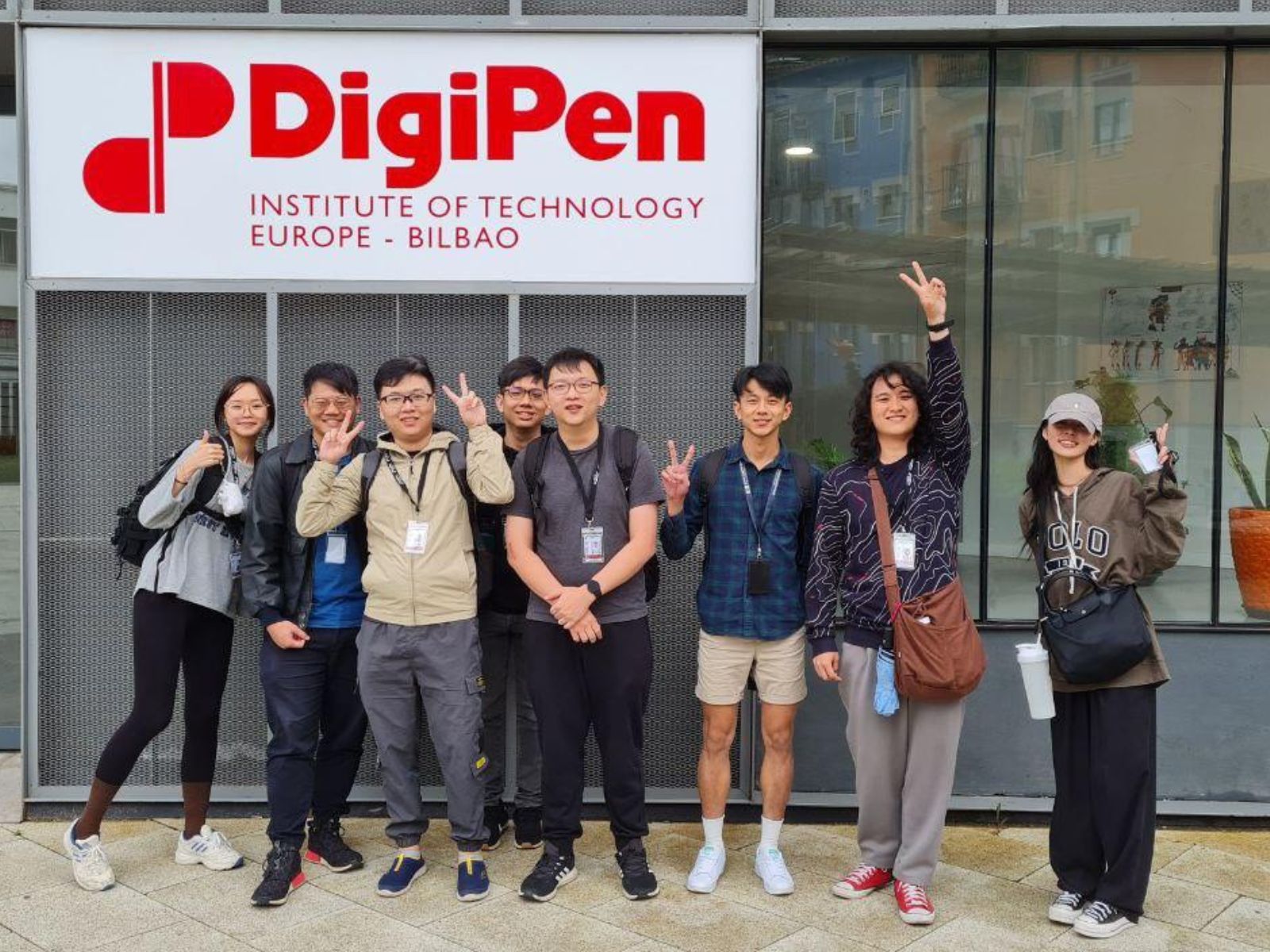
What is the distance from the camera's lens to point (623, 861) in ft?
14.6

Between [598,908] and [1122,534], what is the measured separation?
229 centimetres

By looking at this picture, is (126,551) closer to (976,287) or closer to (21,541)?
(21,541)

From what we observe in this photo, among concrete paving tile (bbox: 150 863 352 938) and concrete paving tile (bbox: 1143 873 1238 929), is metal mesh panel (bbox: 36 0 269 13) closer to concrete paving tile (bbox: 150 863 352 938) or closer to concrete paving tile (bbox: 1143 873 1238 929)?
concrete paving tile (bbox: 150 863 352 938)

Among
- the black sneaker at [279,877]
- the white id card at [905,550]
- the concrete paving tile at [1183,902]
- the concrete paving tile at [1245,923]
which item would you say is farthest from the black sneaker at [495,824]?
the concrete paving tile at [1245,923]

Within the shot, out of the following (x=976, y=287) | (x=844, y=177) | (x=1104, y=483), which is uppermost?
(x=844, y=177)

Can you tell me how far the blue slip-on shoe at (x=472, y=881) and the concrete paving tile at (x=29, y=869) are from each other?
5.10 ft

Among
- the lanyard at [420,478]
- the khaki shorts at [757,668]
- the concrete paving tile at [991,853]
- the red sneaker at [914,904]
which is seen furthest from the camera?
the concrete paving tile at [991,853]

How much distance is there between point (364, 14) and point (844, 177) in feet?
7.76

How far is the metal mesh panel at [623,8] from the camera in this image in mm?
5262

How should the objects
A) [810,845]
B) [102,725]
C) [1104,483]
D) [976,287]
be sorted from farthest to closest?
[976,287] → [102,725] → [810,845] → [1104,483]

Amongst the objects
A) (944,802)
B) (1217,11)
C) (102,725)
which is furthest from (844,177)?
(102,725)

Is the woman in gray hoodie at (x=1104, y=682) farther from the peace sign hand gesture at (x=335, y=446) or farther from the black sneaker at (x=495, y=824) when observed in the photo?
the peace sign hand gesture at (x=335, y=446)

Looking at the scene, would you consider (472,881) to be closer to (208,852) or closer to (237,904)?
(237,904)

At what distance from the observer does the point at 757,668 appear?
454 cm
